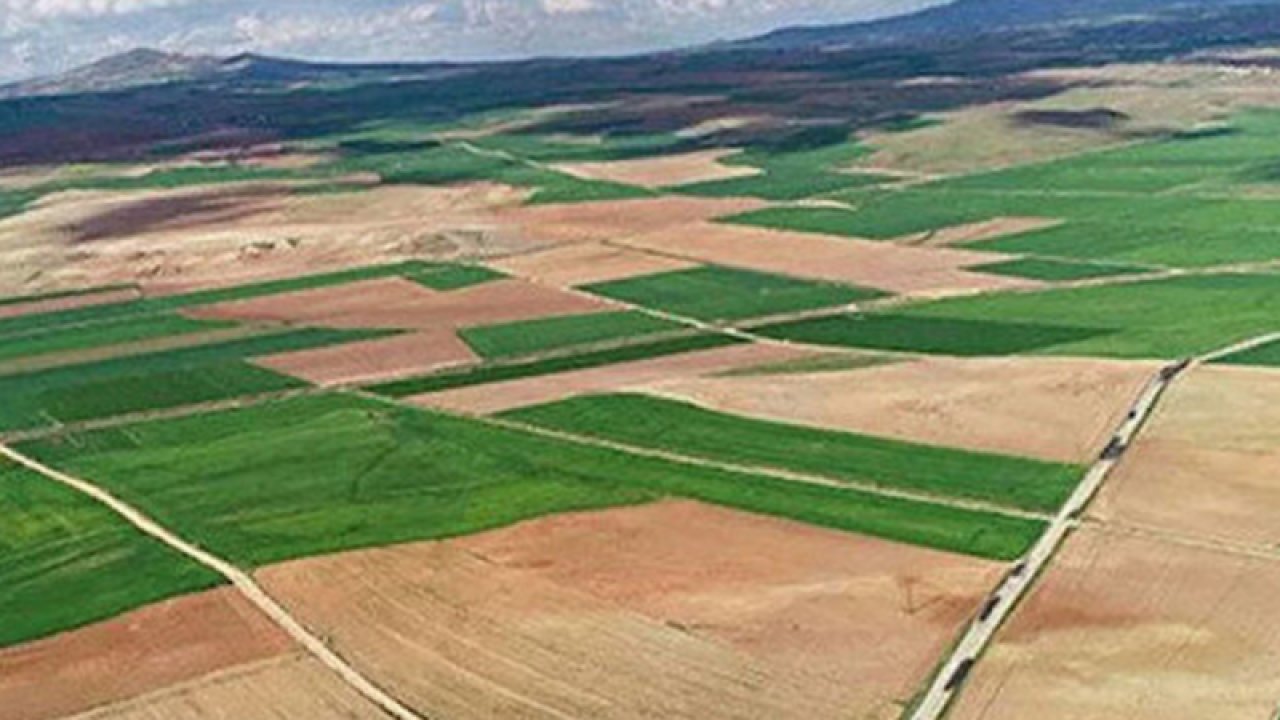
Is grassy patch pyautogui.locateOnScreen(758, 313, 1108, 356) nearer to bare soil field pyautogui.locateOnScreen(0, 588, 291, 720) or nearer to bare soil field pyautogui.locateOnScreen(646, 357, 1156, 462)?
bare soil field pyautogui.locateOnScreen(646, 357, 1156, 462)

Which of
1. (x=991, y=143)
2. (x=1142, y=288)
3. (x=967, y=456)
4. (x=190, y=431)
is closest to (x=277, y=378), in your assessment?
(x=190, y=431)

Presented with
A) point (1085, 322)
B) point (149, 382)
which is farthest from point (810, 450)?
point (149, 382)

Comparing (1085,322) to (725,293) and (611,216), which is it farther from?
(611,216)

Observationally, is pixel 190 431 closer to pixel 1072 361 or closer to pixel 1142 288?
pixel 1072 361

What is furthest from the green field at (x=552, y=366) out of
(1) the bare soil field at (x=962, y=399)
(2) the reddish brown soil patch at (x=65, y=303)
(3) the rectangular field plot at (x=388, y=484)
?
(2) the reddish brown soil patch at (x=65, y=303)

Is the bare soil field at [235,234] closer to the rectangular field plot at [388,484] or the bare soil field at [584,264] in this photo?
the bare soil field at [584,264]

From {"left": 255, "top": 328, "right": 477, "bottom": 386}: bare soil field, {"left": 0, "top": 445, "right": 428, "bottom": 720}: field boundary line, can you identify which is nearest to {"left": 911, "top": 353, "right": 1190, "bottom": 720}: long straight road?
{"left": 0, "top": 445, "right": 428, "bottom": 720}: field boundary line
